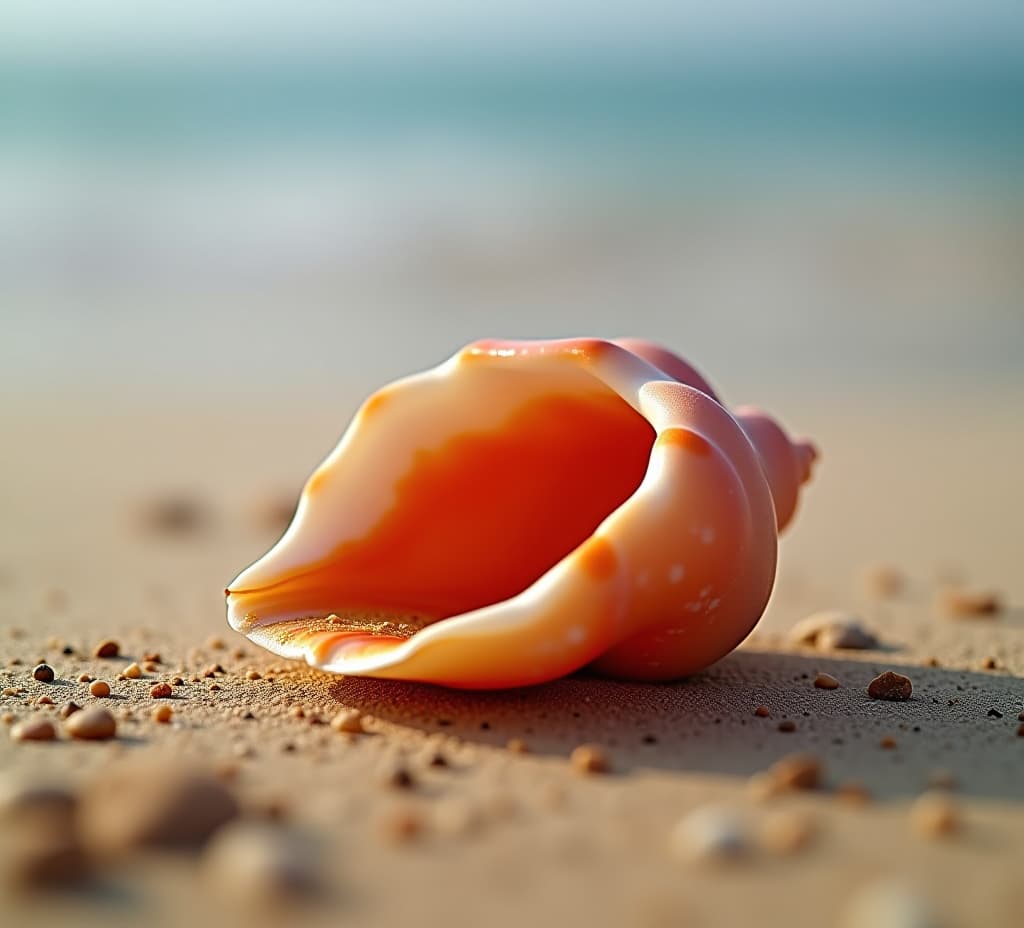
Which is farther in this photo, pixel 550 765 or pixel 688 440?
pixel 688 440

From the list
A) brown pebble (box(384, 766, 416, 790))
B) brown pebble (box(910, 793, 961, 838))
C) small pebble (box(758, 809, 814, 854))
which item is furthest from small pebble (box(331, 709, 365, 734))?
brown pebble (box(910, 793, 961, 838))

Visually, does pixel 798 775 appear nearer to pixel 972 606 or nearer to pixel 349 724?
pixel 349 724

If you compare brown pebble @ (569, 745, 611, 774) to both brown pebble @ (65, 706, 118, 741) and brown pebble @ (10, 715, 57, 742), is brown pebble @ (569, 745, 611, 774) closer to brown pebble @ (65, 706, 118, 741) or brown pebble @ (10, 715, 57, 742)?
brown pebble @ (65, 706, 118, 741)

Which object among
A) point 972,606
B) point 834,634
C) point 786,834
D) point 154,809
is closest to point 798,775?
point 786,834

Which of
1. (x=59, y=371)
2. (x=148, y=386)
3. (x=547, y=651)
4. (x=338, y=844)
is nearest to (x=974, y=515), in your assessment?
(x=547, y=651)

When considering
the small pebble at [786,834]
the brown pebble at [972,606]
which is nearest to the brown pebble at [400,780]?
the small pebble at [786,834]

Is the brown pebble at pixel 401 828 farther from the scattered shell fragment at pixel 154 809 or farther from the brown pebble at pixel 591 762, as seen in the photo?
the brown pebble at pixel 591 762

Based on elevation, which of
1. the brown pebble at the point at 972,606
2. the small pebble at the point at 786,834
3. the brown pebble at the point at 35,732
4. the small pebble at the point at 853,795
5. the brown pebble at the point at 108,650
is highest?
Result: the brown pebble at the point at 35,732
